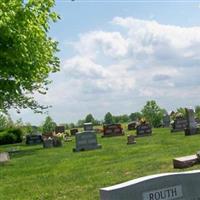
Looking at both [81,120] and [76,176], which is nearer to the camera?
[76,176]

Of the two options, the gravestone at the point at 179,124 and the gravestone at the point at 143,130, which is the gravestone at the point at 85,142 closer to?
the gravestone at the point at 143,130

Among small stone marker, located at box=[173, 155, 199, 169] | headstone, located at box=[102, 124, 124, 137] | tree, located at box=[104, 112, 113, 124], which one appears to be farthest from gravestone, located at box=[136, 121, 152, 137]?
tree, located at box=[104, 112, 113, 124]

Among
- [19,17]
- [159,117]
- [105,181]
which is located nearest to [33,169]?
[105,181]

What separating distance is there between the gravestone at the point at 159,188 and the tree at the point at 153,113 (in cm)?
4972

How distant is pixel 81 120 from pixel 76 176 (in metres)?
74.4

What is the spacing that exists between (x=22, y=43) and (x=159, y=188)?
58.2 ft

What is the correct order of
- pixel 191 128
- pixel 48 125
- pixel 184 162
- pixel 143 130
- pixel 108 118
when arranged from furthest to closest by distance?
pixel 108 118, pixel 48 125, pixel 143 130, pixel 191 128, pixel 184 162

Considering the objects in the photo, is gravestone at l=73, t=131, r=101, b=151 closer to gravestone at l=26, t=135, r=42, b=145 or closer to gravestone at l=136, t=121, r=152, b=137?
gravestone at l=136, t=121, r=152, b=137

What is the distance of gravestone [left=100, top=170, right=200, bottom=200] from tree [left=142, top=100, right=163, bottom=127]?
49.7m

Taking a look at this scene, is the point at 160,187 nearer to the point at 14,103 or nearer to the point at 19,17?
the point at 19,17

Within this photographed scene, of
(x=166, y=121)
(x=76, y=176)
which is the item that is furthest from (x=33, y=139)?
(x=76, y=176)

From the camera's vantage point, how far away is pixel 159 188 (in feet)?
19.2

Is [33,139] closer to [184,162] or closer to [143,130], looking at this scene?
[143,130]

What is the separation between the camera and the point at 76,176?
1472 centimetres
